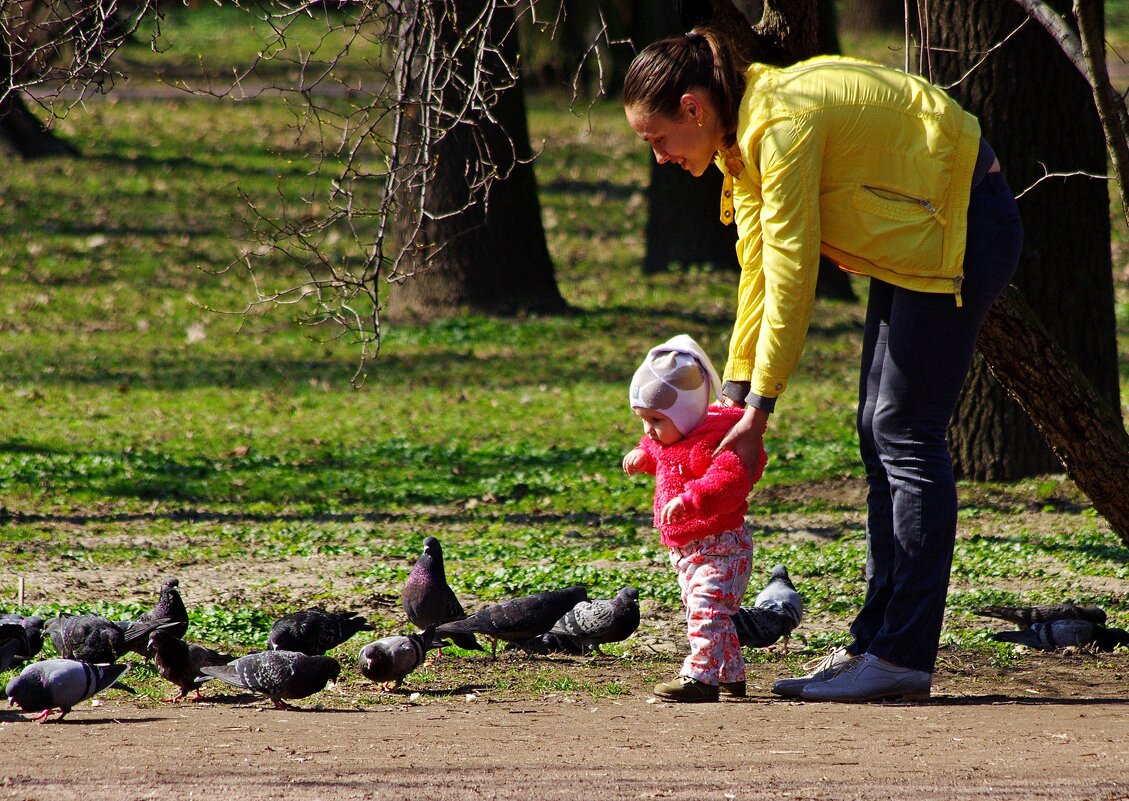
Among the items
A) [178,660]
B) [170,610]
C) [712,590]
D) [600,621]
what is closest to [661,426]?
[712,590]

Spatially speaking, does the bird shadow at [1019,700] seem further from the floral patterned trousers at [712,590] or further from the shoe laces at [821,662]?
the floral patterned trousers at [712,590]

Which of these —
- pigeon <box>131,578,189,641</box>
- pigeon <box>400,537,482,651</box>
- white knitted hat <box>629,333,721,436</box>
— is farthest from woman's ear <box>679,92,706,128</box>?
pigeon <box>131,578,189,641</box>

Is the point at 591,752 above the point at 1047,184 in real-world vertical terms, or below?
below

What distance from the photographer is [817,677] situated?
4754 mm

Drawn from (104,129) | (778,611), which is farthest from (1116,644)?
(104,129)

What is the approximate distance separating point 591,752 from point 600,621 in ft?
5.32

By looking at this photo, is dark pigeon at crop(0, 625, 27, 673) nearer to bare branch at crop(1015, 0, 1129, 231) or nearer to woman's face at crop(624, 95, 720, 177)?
woman's face at crop(624, 95, 720, 177)

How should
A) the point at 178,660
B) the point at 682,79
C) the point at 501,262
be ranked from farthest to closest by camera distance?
the point at 501,262 < the point at 178,660 < the point at 682,79

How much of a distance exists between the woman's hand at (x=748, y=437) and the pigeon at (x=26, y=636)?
2826mm

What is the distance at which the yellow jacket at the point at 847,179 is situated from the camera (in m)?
4.05

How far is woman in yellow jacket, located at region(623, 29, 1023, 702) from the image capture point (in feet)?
13.4

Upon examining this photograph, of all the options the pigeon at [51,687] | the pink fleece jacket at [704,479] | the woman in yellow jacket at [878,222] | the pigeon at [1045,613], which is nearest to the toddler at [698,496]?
the pink fleece jacket at [704,479]

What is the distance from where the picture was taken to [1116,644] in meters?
5.63

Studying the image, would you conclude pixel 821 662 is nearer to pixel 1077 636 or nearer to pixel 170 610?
pixel 1077 636
